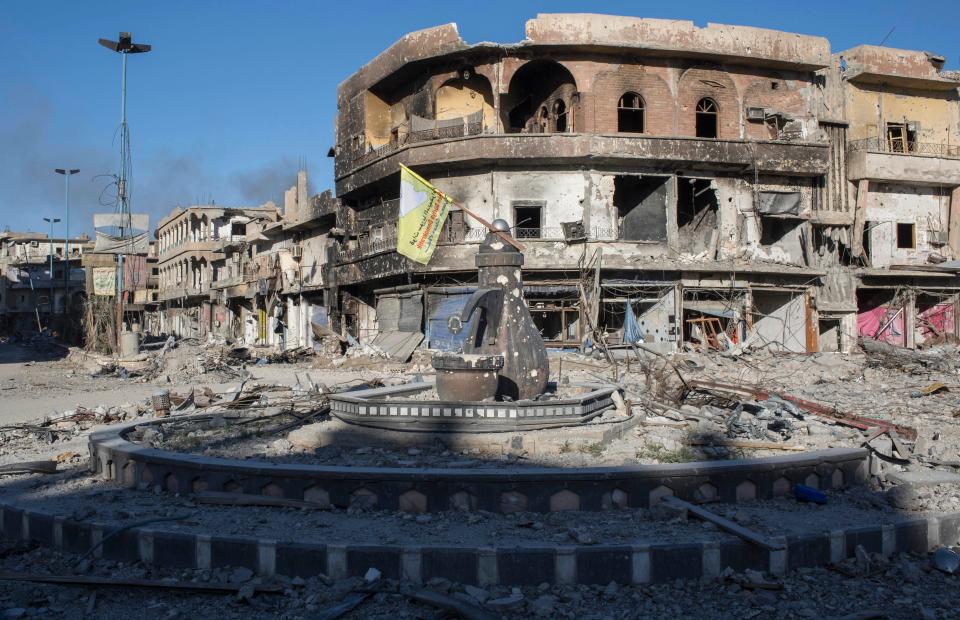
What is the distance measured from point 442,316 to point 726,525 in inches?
774

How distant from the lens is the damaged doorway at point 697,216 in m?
26.1

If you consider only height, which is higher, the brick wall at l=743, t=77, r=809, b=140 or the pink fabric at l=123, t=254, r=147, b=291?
the brick wall at l=743, t=77, r=809, b=140

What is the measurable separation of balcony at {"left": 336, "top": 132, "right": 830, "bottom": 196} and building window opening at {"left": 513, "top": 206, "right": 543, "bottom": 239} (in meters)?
1.63

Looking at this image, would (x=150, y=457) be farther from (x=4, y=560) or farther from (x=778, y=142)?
(x=778, y=142)

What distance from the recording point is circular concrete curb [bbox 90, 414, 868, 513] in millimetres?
6391

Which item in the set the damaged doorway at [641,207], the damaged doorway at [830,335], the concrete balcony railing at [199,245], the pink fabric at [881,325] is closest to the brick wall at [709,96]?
the damaged doorway at [641,207]

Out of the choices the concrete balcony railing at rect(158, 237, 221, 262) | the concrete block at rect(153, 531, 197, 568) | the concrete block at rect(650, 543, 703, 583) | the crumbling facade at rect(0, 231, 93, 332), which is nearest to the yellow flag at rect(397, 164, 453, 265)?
the concrete block at rect(153, 531, 197, 568)

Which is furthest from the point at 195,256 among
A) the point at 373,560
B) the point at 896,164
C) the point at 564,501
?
the point at 373,560

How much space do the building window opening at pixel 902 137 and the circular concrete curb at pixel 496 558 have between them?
29.1m

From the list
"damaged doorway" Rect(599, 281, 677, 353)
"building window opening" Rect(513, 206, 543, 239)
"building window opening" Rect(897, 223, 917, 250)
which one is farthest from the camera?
"building window opening" Rect(897, 223, 917, 250)

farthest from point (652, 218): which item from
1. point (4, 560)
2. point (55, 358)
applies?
point (55, 358)

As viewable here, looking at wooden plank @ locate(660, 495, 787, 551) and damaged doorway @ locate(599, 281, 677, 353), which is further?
damaged doorway @ locate(599, 281, 677, 353)

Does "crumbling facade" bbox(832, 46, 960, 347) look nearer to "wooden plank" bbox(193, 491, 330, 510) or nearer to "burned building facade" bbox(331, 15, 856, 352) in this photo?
"burned building facade" bbox(331, 15, 856, 352)

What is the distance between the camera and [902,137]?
99.4ft
